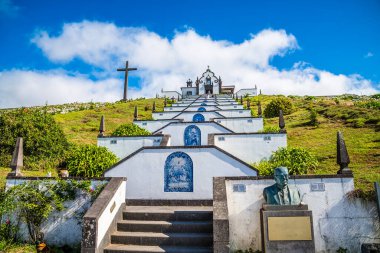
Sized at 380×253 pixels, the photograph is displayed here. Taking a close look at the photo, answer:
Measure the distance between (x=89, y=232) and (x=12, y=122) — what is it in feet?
45.0

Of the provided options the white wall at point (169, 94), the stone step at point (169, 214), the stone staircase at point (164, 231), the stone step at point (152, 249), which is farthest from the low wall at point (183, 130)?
the white wall at point (169, 94)

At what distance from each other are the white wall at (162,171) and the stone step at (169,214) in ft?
3.31

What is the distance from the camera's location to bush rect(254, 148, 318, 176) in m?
12.7

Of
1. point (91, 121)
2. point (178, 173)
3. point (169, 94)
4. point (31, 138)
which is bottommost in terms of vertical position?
point (178, 173)

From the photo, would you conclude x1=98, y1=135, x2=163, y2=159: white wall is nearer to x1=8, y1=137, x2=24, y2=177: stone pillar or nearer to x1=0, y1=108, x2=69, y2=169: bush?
x1=0, y1=108, x2=69, y2=169: bush

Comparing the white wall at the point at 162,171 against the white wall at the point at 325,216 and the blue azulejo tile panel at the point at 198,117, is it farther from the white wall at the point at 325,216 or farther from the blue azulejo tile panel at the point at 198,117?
the blue azulejo tile panel at the point at 198,117

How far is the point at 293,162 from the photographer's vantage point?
1327 centimetres

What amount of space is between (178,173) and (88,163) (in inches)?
200

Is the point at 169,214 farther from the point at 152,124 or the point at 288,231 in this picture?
the point at 152,124

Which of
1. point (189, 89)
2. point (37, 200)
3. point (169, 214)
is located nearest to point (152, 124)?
point (37, 200)

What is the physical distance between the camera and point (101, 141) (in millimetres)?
16844

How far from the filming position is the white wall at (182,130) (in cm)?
1811

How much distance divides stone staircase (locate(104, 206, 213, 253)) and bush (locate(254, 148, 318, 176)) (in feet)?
15.0

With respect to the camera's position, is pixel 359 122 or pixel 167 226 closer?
pixel 167 226
